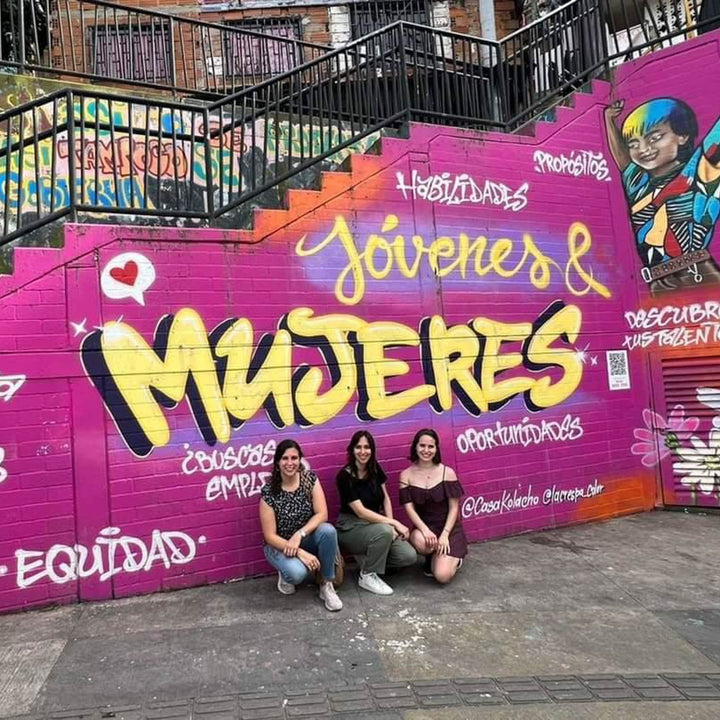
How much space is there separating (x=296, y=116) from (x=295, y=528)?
4303mm

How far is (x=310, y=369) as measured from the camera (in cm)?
487

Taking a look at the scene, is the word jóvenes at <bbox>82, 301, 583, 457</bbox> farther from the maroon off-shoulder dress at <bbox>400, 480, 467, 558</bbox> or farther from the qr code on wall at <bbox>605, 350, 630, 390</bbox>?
the maroon off-shoulder dress at <bbox>400, 480, 467, 558</bbox>

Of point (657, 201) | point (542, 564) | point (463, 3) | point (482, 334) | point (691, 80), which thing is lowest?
point (542, 564)

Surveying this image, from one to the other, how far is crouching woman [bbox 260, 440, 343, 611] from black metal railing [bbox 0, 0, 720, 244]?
2.15 meters

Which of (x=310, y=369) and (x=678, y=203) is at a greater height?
(x=678, y=203)

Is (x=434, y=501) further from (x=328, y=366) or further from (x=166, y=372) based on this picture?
(x=166, y=372)

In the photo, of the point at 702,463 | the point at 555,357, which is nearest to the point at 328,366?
the point at 555,357

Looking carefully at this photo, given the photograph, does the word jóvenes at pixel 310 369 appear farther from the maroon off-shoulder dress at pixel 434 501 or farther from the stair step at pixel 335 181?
the stair step at pixel 335 181

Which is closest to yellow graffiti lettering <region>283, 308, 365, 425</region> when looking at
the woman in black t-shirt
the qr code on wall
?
the woman in black t-shirt

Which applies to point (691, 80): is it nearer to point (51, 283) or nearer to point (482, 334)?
point (482, 334)

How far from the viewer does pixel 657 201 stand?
630 centimetres

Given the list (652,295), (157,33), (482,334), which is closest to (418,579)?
(482,334)

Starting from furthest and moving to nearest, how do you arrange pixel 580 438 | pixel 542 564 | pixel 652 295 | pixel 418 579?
pixel 652 295 → pixel 580 438 → pixel 542 564 → pixel 418 579

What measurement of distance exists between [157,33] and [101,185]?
21.0 ft
